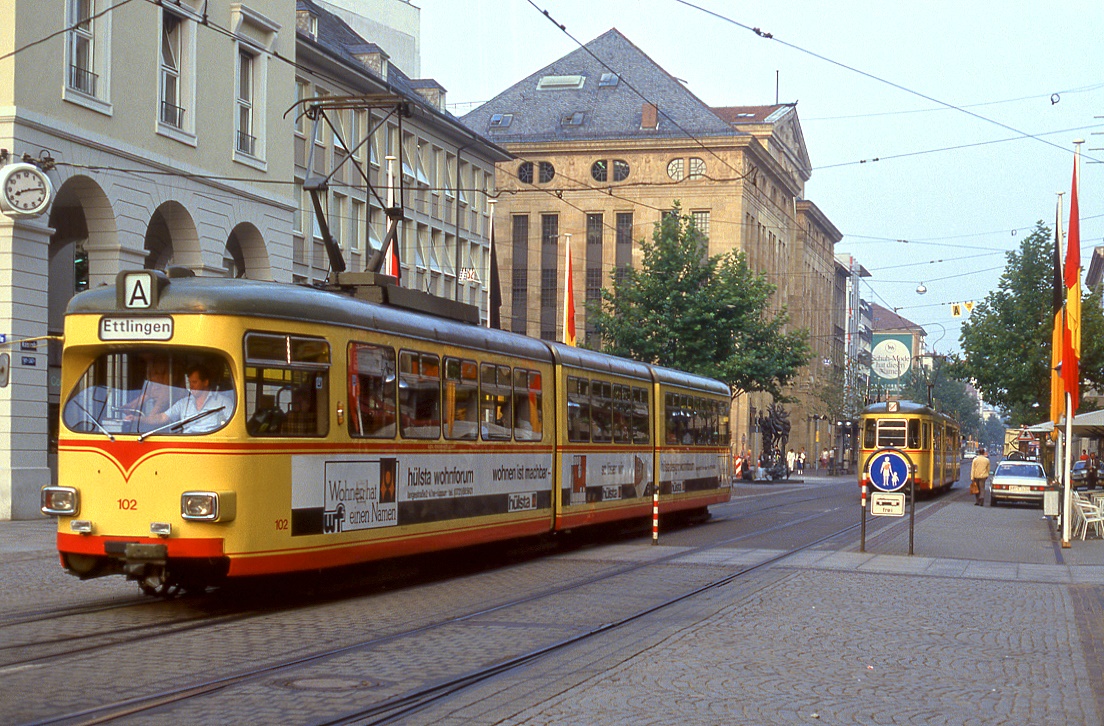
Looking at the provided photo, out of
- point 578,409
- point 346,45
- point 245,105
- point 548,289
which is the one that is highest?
point 346,45

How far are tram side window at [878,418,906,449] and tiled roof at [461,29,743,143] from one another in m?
41.1

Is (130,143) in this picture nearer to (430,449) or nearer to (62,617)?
(430,449)

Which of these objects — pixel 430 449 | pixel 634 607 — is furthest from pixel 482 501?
pixel 634 607

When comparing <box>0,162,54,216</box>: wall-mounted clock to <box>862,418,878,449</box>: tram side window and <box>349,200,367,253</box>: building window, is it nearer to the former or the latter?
<box>349,200,367,253</box>: building window

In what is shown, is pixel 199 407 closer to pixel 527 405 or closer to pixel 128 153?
pixel 527 405

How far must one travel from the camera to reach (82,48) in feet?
89.9

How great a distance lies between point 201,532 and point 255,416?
1.12m

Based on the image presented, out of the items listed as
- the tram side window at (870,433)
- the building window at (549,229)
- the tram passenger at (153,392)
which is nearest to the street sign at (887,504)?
the tram passenger at (153,392)

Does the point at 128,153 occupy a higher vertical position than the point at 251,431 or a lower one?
higher

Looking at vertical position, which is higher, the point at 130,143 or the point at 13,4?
the point at 13,4

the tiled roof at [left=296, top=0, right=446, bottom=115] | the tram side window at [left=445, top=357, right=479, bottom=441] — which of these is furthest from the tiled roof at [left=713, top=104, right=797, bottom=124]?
the tram side window at [left=445, top=357, right=479, bottom=441]

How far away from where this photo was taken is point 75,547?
502 inches

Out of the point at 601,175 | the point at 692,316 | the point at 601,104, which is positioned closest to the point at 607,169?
the point at 601,175

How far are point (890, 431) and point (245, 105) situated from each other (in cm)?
2097
